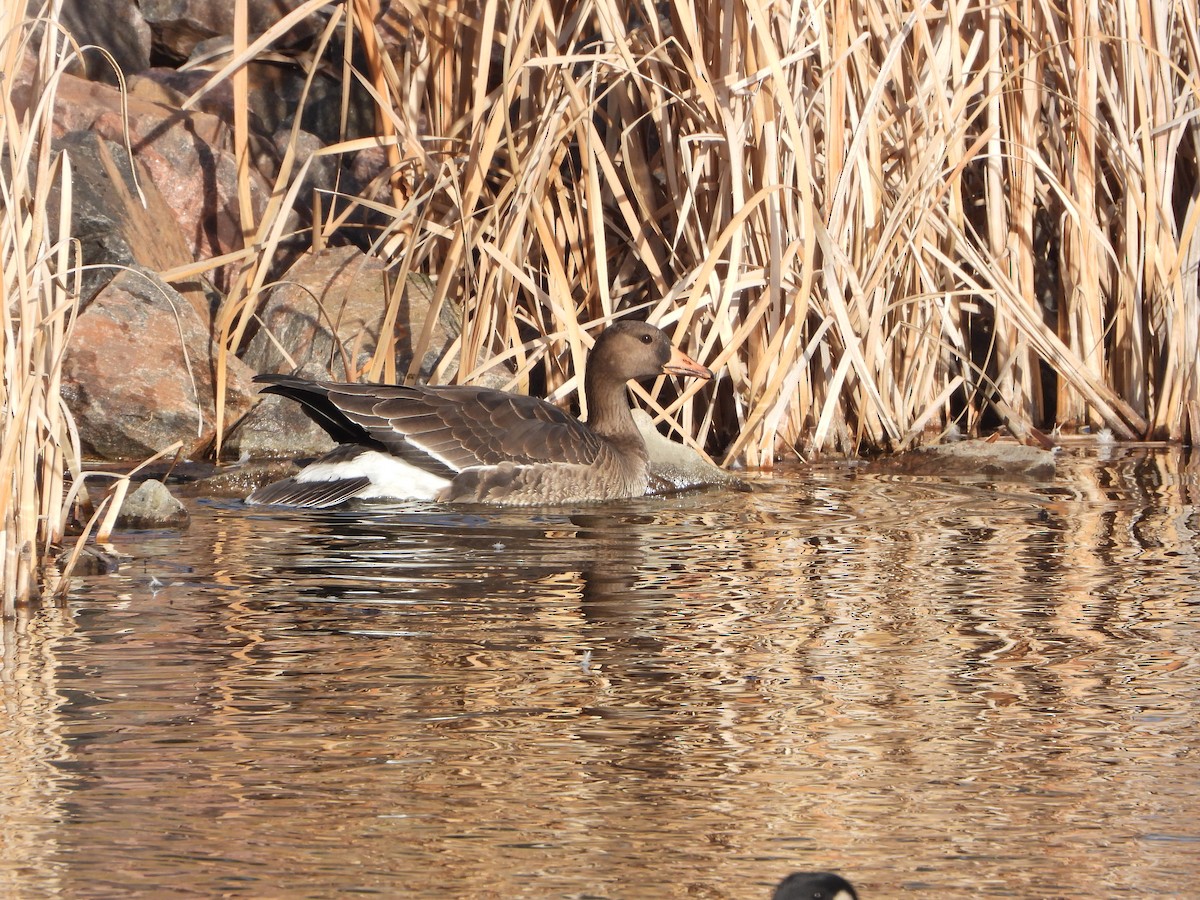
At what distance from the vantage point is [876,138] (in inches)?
338

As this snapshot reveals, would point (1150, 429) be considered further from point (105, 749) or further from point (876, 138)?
point (105, 749)

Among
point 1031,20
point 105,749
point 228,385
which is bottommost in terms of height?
point 105,749

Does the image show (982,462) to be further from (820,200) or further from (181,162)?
(181,162)

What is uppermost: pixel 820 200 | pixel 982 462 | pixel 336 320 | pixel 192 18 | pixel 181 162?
pixel 192 18

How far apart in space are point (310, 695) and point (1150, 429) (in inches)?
245

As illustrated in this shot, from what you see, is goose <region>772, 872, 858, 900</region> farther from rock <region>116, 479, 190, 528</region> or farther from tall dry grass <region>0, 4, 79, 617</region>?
rock <region>116, 479, 190, 528</region>

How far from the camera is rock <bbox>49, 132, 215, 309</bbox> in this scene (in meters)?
9.52

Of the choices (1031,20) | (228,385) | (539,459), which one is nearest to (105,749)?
(539,459)

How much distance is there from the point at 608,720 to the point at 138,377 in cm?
553

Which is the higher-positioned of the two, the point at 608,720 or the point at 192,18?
the point at 192,18

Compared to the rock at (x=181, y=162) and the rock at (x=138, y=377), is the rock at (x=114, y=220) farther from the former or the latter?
the rock at (x=181, y=162)

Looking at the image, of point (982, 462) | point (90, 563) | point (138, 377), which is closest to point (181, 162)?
point (138, 377)

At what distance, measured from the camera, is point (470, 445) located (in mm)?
8188

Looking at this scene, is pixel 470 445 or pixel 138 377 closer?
pixel 470 445
